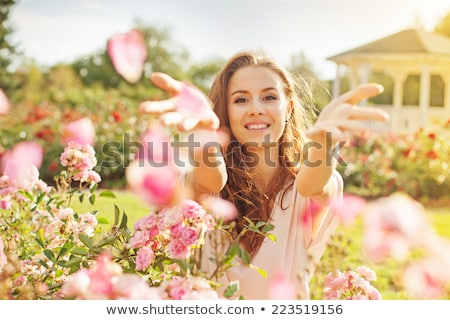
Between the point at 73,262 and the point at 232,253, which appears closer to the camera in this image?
the point at 232,253

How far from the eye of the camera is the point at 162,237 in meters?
1.31

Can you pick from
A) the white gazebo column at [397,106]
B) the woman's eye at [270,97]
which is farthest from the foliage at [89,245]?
the white gazebo column at [397,106]

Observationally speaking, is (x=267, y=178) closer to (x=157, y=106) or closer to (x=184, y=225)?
(x=184, y=225)

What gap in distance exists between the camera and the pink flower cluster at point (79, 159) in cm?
174

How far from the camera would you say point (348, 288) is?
1.58 m

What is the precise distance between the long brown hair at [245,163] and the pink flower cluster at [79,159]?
41 centimetres

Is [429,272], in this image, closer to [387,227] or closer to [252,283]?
[387,227]

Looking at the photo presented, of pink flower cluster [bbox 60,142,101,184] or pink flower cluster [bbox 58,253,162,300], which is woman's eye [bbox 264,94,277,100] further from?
pink flower cluster [bbox 58,253,162,300]

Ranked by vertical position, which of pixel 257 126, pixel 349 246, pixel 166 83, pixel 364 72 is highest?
pixel 166 83

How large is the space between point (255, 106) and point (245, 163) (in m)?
0.18

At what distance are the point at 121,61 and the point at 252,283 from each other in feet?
2.38

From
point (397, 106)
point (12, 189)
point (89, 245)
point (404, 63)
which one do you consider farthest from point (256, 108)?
point (404, 63)

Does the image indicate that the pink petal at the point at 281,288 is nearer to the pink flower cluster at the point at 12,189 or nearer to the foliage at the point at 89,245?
the foliage at the point at 89,245

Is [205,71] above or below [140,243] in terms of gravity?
below
